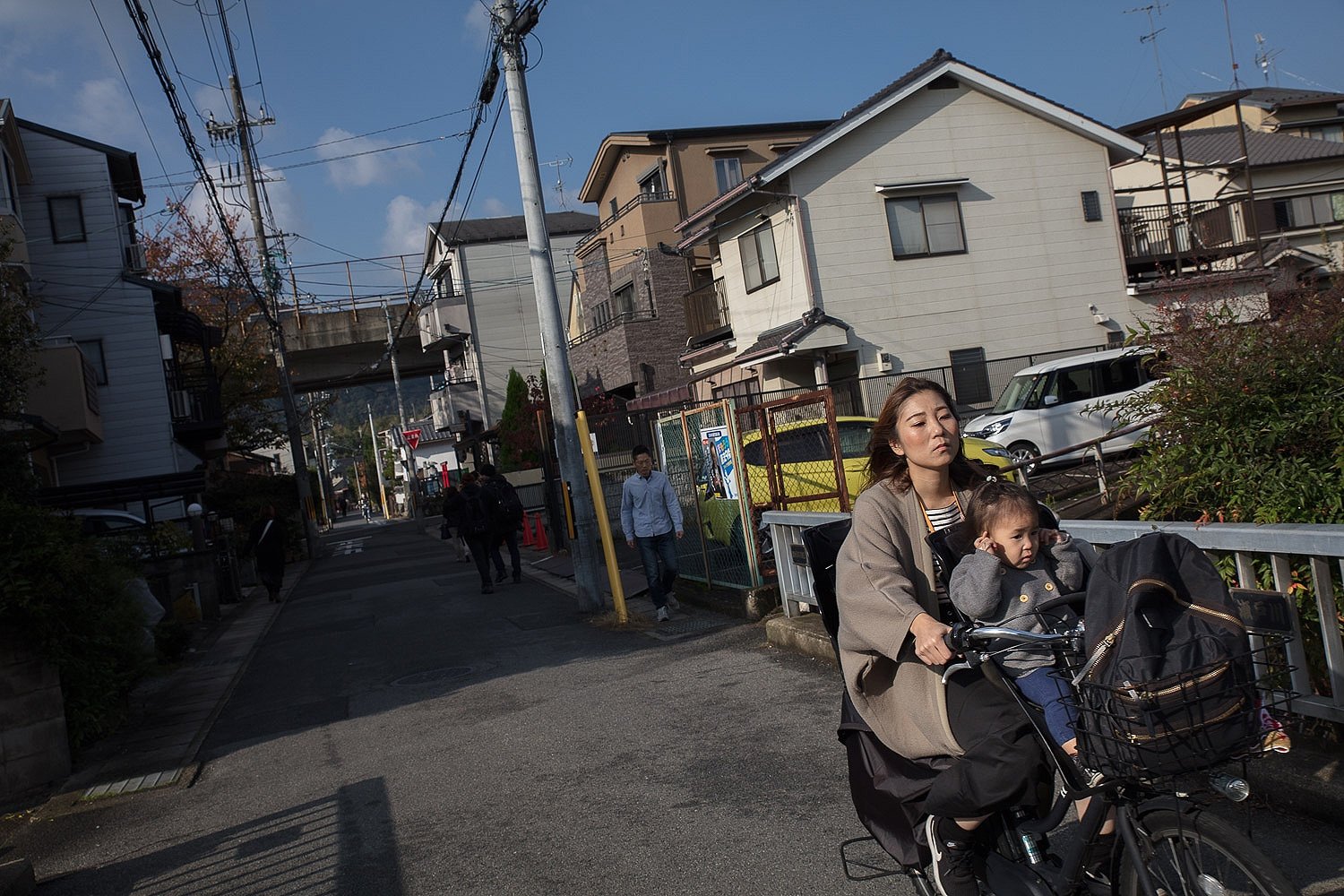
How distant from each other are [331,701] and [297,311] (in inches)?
1303

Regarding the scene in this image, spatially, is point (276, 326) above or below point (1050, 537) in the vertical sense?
above

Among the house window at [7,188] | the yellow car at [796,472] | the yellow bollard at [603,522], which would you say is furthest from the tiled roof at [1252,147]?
the house window at [7,188]

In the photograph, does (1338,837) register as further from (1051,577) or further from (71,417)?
(71,417)

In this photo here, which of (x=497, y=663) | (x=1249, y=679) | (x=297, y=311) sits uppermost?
(x=297, y=311)

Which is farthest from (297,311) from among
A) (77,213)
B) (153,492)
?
(153,492)

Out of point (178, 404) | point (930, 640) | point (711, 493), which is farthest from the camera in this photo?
point (178, 404)

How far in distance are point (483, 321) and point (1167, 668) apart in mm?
47652

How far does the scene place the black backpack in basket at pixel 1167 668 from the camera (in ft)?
7.90

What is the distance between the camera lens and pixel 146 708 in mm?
10328

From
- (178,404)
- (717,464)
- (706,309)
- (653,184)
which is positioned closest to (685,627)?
(717,464)

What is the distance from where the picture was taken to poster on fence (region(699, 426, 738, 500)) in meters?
11.2

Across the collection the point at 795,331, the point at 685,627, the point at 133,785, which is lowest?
the point at 685,627

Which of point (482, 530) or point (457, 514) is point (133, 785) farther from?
point (457, 514)

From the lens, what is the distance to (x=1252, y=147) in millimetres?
36375
